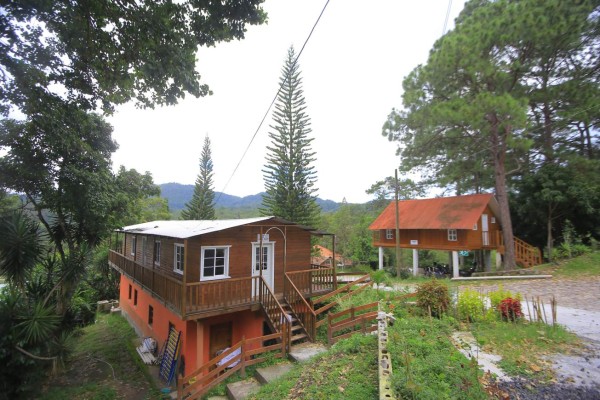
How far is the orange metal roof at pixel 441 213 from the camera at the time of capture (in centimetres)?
1790

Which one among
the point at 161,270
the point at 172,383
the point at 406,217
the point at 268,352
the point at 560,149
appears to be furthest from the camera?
the point at 406,217

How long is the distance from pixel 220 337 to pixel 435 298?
265 inches

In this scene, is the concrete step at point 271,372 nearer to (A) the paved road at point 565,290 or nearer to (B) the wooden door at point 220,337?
(B) the wooden door at point 220,337

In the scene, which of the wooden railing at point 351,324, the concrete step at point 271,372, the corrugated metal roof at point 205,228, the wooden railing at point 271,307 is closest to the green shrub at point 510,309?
the wooden railing at point 351,324

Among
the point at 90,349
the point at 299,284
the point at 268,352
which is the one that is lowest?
the point at 90,349

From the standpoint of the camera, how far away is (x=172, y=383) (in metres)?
9.34

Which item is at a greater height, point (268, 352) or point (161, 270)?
point (161, 270)

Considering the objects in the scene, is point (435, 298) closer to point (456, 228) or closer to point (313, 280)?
point (313, 280)

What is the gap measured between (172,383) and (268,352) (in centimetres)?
374

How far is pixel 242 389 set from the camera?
22.8ft

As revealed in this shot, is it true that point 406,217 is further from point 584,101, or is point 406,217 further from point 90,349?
point 90,349

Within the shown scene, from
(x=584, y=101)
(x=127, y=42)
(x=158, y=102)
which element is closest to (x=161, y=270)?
(x=158, y=102)

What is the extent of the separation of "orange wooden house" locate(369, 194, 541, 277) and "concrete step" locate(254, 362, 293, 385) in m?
14.1

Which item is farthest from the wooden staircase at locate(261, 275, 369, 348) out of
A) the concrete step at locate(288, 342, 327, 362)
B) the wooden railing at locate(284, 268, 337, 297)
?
the wooden railing at locate(284, 268, 337, 297)
